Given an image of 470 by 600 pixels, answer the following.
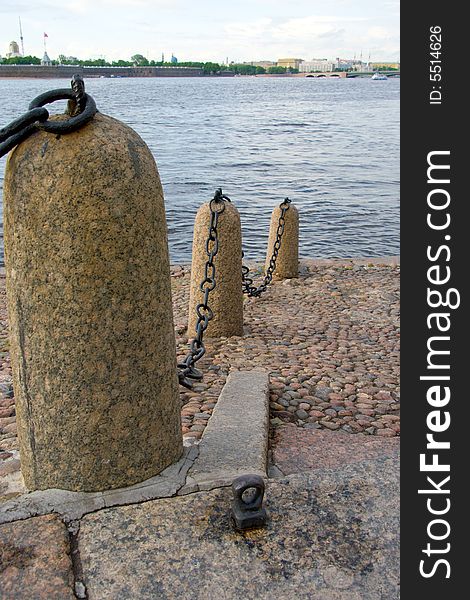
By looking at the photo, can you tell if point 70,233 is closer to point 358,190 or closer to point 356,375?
point 356,375

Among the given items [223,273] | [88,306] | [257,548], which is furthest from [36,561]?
[223,273]

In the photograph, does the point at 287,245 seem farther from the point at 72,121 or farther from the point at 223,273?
the point at 72,121

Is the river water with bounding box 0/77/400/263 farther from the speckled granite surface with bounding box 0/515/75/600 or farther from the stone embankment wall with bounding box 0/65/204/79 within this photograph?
the stone embankment wall with bounding box 0/65/204/79

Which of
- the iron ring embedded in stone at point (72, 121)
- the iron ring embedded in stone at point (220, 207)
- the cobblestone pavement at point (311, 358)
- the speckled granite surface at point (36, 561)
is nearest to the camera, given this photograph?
the speckled granite surface at point (36, 561)

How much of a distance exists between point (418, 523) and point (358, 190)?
18.2m

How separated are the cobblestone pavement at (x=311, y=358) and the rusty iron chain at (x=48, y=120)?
128cm

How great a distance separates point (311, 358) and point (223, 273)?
102 cm

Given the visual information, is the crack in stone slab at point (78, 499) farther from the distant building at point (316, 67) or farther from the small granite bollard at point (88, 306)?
the distant building at point (316, 67)

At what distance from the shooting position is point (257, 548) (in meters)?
1.99

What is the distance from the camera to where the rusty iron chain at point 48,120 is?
2.01 meters

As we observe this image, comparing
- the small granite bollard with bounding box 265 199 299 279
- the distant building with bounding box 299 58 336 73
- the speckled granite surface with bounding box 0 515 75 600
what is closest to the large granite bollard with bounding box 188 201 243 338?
the small granite bollard with bounding box 265 199 299 279

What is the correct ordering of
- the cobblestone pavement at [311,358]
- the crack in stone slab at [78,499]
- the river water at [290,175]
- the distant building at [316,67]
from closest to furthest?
the crack in stone slab at [78,499] → the cobblestone pavement at [311,358] → the river water at [290,175] → the distant building at [316,67]

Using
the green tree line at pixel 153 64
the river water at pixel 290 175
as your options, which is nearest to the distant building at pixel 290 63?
the green tree line at pixel 153 64

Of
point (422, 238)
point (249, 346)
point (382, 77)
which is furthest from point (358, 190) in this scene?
point (382, 77)
